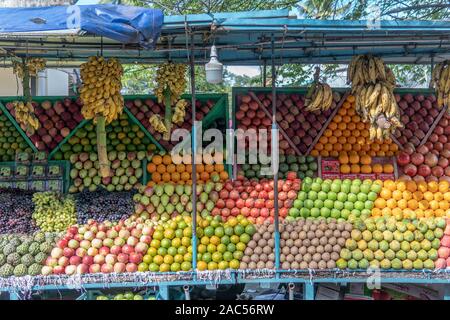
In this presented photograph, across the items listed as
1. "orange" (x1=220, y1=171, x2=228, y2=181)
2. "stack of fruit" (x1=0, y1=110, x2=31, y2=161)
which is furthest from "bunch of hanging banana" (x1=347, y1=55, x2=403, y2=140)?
"stack of fruit" (x1=0, y1=110, x2=31, y2=161)

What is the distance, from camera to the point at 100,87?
500 centimetres

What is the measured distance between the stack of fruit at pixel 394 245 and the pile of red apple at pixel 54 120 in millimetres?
3751

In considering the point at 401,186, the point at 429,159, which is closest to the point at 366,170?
the point at 401,186

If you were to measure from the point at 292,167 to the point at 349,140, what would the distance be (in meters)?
0.86

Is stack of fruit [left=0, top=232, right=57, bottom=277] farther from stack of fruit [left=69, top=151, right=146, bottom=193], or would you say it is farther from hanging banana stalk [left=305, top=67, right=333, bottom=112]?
hanging banana stalk [left=305, top=67, right=333, bottom=112]

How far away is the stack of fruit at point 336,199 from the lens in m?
5.27

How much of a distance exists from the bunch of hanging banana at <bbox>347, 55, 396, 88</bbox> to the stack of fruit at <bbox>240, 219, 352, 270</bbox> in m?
1.57

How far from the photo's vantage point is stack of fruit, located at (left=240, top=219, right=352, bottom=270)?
4754 millimetres

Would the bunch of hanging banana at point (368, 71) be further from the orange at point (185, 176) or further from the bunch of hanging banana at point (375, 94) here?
the orange at point (185, 176)

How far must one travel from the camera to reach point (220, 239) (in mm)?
4953

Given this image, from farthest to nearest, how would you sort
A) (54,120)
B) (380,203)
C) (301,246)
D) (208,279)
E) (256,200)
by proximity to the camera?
(54,120)
(256,200)
(380,203)
(301,246)
(208,279)

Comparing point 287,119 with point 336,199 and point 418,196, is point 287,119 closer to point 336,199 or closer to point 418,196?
point 336,199
